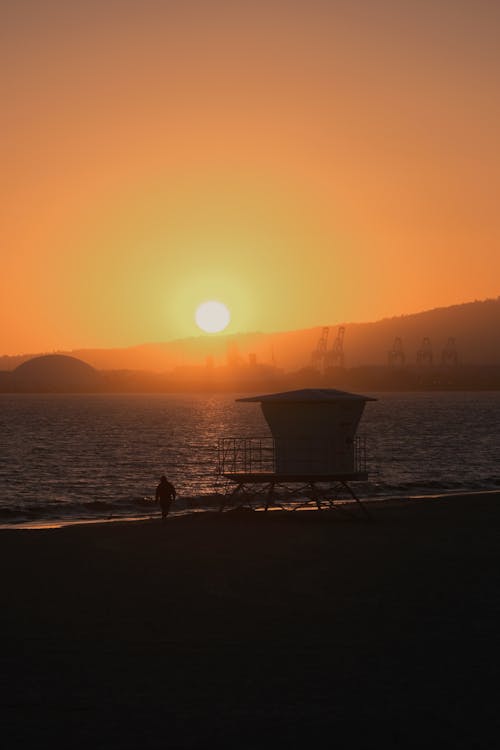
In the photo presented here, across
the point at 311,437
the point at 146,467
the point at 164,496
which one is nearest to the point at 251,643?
the point at 311,437

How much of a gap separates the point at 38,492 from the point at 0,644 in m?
46.1

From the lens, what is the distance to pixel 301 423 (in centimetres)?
3694

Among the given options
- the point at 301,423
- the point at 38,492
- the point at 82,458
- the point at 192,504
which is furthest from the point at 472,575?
the point at 82,458

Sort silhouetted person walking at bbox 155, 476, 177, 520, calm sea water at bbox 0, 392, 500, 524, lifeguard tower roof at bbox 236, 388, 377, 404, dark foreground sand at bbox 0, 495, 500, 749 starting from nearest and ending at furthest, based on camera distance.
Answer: dark foreground sand at bbox 0, 495, 500, 749
lifeguard tower roof at bbox 236, 388, 377, 404
silhouetted person walking at bbox 155, 476, 177, 520
calm sea water at bbox 0, 392, 500, 524

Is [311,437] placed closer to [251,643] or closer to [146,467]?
[251,643]

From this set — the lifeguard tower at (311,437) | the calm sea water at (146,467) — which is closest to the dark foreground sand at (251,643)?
the lifeguard tower at (311,437)

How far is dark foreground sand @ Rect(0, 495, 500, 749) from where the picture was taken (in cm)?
1199

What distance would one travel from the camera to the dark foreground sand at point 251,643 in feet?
39.3

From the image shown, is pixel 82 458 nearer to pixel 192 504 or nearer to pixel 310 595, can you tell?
pixel 192 504

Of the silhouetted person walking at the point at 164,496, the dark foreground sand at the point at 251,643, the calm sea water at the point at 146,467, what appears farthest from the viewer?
the calm sea water at the point at 146,467

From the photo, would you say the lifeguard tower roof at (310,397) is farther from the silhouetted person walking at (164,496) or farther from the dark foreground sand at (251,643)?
the dark foreground sand at (251,643)

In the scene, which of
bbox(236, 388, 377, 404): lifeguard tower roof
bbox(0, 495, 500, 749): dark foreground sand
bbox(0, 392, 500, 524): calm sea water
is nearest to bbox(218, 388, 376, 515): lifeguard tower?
bbox(236, 388, 377, 404): lifeguard tower roof

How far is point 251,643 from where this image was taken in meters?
16.4

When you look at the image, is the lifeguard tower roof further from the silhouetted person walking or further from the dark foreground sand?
the dark foreground sand
